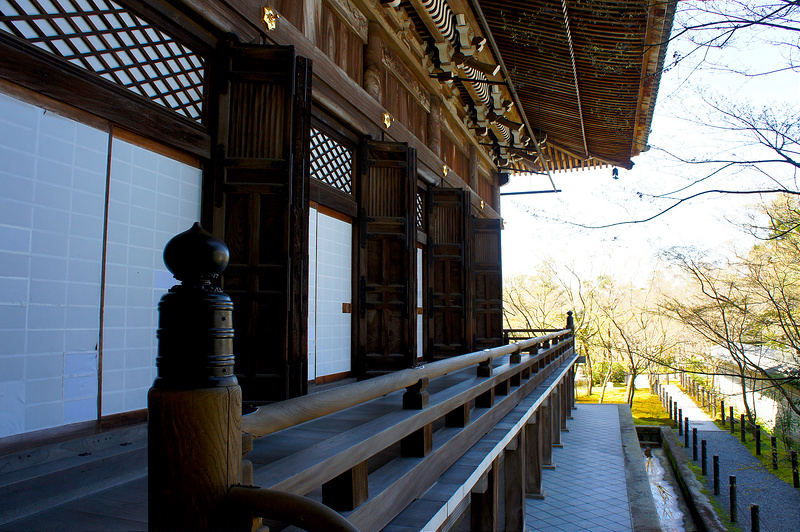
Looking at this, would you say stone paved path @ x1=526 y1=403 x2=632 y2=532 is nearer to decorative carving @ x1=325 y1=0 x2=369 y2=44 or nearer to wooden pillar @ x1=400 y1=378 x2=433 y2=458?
wooden pillar @ x1=400 y1=378 x2=433 y2=458

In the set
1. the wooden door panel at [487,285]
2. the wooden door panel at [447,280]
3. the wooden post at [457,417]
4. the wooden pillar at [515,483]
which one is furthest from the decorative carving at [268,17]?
the wooden door panel at [487,285]

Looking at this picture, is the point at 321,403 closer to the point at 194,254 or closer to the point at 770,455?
the point at 194,254

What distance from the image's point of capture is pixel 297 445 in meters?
2.75

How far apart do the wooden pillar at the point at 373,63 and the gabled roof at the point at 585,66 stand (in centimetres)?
134

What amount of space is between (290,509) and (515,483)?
5.37 metres

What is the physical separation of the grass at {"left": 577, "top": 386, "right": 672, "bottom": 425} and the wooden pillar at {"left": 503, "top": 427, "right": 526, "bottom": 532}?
1654 cm

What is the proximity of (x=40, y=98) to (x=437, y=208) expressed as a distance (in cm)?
621

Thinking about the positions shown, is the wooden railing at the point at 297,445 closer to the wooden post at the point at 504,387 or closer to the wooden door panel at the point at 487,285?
the wooden post at the point at 504,387

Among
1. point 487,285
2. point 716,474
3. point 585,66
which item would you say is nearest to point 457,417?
point 487,285

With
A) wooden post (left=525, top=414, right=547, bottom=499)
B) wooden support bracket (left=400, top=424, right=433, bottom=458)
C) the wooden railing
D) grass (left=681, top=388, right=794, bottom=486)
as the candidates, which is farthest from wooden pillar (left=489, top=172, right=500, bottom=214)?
wooden support bracket (left=400, top=424, right=433, bottom=458)

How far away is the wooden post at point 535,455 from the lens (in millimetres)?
7824

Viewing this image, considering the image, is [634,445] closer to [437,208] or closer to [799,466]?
[799,466]

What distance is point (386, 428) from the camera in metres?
2.26

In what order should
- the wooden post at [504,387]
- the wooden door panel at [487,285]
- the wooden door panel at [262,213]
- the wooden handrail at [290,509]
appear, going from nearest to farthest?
the wooden handrail at [290,509] → the wooden door panel at [262,213] → the wooden post at [504,387] → the wooden door panel at [487,285]
